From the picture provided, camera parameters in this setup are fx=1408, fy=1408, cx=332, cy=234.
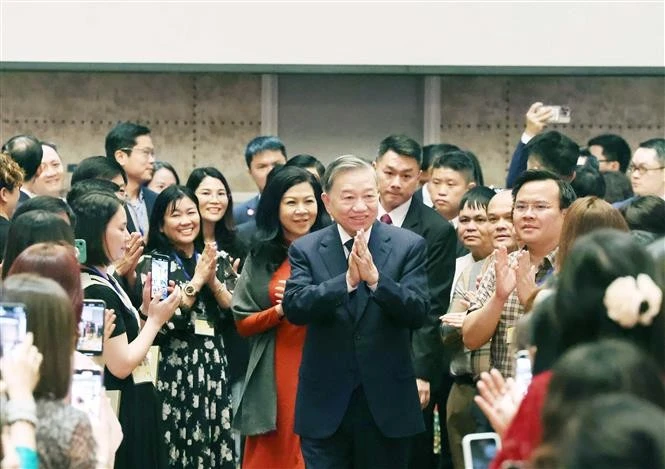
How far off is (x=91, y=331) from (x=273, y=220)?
68.7 inches

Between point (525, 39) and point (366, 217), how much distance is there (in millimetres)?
4436

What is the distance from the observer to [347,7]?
9672 mm

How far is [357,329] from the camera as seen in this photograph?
5496mm

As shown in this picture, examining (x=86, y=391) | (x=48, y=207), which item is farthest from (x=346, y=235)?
(x=86, y=391)

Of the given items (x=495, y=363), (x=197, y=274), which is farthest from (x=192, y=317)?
(x=495, y=363)

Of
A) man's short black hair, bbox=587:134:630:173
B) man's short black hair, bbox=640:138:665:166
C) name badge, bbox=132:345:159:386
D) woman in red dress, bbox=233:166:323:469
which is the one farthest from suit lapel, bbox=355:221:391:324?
man's short black hair, bbox=587:134:630:173

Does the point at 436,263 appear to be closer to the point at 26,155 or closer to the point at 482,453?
the point at 26,155

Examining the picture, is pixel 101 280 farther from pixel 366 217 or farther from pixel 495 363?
pixel 495 363

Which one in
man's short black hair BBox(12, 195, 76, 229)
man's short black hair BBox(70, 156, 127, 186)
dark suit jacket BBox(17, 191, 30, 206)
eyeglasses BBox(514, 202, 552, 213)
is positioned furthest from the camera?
man's short black hair BBox(70, 156, 127, 186)

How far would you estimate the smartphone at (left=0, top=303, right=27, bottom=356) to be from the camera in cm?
360

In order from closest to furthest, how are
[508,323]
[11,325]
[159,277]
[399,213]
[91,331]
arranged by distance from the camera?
[11,325] < [91,331] < [508,323] < [159,277] < [399,213]

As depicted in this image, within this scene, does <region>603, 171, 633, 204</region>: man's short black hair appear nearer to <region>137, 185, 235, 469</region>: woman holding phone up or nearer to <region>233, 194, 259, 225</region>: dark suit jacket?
<region>233, 194, 259, 225</region>: dark suit jacket

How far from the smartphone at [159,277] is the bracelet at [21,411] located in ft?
9.08

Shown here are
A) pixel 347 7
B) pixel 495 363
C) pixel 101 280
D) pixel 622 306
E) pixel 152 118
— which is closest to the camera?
pixel 622 306
